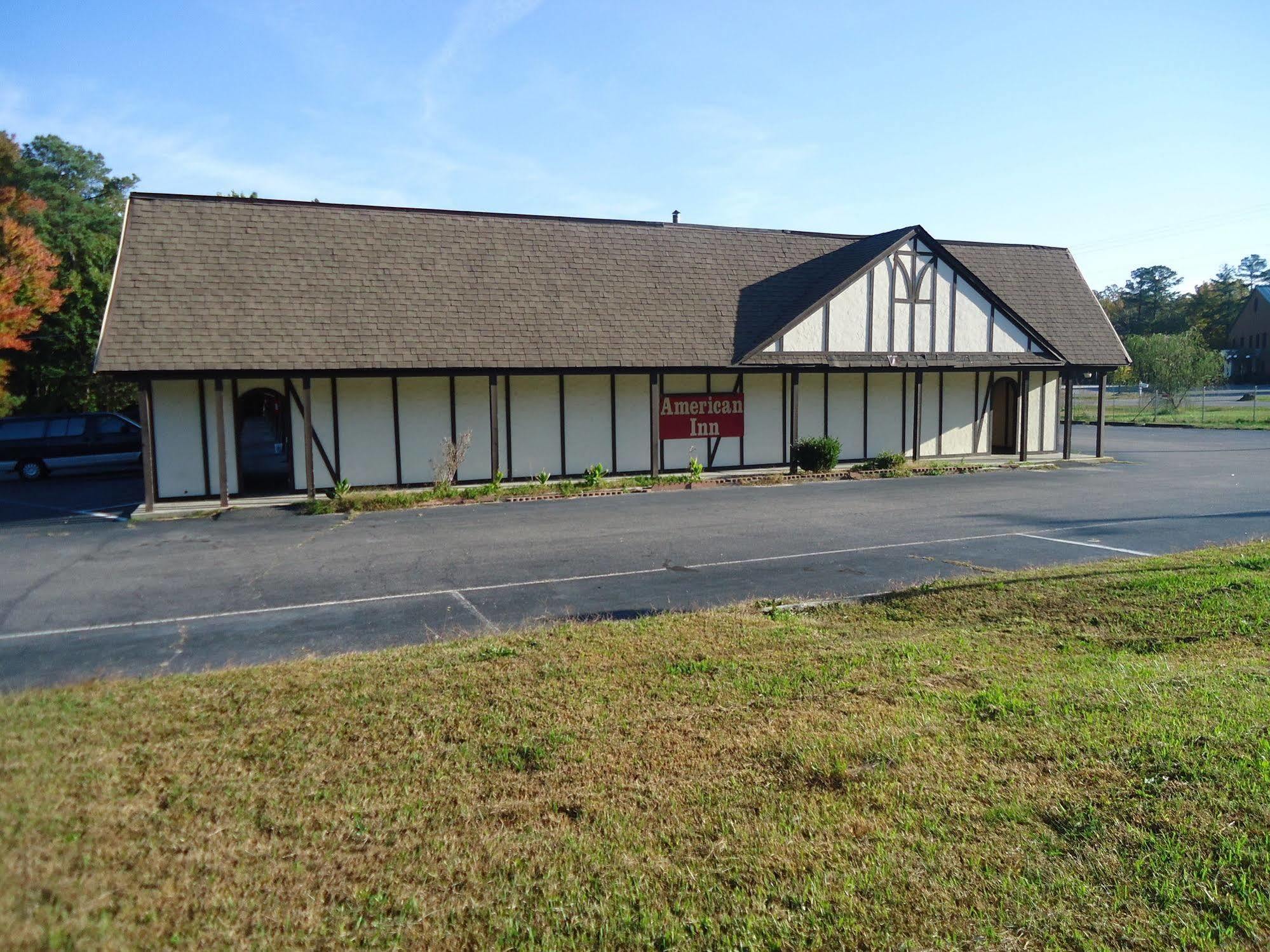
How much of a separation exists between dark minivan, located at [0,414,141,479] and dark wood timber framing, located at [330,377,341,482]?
743cm

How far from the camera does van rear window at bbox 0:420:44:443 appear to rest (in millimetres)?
23859

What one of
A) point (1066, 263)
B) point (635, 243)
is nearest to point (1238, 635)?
point (635, 243)

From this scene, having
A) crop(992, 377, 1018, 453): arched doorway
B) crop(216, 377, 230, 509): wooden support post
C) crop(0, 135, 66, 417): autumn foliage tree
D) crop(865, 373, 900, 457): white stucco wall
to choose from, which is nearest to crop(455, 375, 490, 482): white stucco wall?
crop(216, 377, 230, 509): wooden support post

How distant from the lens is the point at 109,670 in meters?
7.62

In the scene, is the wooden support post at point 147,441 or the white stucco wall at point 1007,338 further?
the white stucco wall at point 1007,338

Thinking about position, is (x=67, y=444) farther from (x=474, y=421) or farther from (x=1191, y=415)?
(x=1191, y=415)

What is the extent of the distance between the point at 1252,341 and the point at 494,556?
8440 cm

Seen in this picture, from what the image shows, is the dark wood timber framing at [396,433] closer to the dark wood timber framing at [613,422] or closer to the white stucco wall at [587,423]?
the white stucco wall at [587,423]

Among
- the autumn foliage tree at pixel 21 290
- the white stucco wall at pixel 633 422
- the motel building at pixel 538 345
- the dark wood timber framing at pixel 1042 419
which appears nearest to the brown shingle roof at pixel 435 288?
the motel building at pixel 538 345

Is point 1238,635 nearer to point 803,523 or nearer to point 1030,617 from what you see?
point 1030,617

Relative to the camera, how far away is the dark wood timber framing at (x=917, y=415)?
2428cm

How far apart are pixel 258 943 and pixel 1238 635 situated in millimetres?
7979

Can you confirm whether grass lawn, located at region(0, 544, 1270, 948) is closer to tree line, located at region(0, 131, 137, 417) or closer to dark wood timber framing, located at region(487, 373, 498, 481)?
dark wood timber framing, located at region(487, 373, 498, 481)

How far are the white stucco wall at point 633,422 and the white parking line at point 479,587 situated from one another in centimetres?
977
